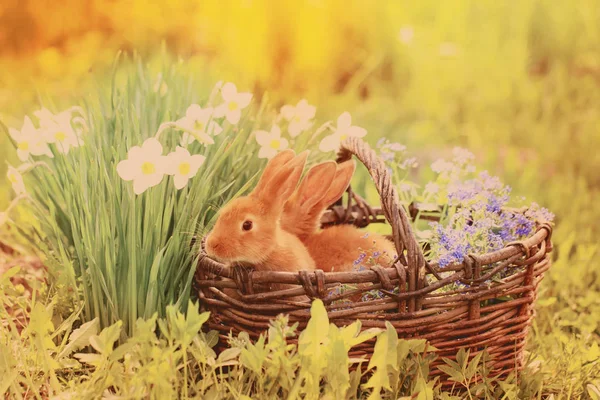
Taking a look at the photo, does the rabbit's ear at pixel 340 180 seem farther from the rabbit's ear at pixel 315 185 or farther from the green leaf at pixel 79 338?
the green leaf at pixel 79 338

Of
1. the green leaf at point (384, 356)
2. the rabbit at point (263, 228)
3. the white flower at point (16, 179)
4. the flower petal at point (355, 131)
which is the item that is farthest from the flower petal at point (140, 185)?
the flower petal at point (355, 131)

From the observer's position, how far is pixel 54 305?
2.37 meters

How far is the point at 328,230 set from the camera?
2.52 meters

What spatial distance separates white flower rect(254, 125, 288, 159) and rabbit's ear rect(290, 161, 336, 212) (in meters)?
0.25

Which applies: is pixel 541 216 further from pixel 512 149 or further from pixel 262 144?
pixel 512 149

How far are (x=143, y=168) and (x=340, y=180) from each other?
67 cm

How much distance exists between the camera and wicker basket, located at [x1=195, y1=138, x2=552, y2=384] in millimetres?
1994

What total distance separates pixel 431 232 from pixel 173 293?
0.89 metres

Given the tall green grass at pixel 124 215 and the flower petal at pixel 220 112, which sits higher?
the flower petal at pixel 220 112

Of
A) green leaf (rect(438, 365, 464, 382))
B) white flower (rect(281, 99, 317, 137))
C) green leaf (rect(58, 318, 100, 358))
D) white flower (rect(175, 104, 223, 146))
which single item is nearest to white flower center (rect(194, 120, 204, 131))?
white flower (rect(175, 104, 223, 146))

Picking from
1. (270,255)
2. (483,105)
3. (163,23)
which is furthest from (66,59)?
(270,255)

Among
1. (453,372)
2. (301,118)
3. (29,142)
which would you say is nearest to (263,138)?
(301,118)

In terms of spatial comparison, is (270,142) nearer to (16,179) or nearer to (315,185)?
(315,185)

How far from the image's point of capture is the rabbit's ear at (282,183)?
7.23ft
